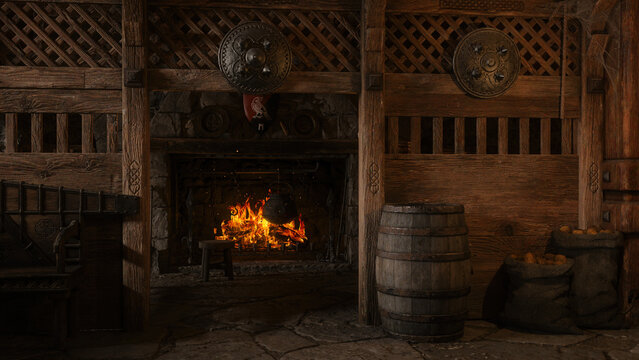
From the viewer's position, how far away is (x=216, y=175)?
748 centimetres

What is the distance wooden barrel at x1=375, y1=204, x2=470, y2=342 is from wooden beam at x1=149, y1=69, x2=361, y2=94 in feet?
4.20

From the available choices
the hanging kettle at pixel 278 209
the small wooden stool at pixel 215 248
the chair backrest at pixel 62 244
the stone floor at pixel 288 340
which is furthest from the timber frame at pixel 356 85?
the hanging kettle at pixel 278 209

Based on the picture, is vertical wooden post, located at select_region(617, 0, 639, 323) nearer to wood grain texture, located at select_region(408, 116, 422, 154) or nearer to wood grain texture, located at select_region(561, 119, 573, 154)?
wood grain texture, located at select_region(561, 119, 573, 154)

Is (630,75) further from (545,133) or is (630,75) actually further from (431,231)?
(431,231)

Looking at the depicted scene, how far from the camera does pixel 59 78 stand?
409 cm

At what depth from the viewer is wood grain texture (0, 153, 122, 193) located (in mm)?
4039

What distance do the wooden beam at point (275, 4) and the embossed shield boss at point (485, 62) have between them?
1.06 meters

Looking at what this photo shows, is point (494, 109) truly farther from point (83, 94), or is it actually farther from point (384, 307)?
point (83, 94)

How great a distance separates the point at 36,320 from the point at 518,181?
430 cm

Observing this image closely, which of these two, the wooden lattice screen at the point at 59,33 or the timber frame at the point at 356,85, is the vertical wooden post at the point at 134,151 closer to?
the timber frame at the point at 356,85

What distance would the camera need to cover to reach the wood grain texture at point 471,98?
436 centimetres

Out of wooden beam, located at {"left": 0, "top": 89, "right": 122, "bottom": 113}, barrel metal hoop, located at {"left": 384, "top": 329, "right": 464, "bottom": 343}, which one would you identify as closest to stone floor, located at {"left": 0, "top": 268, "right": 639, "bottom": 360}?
barrel metal hoop, located at {"left": 384, "top": 329, "right": 464, "bottom": 343}

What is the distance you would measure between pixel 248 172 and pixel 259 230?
1.03 meters

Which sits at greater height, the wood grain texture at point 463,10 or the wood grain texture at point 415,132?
the wood grain texture at point 463,10
